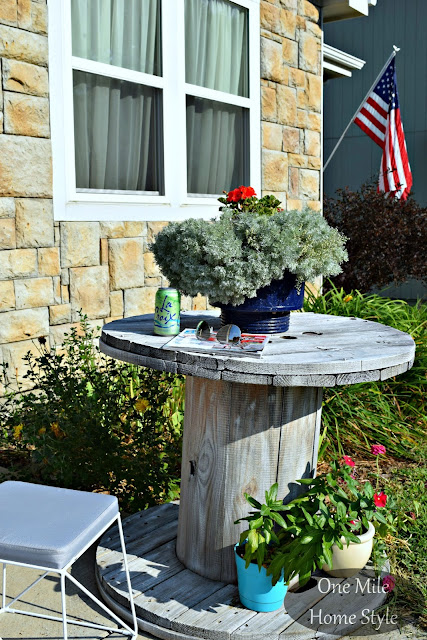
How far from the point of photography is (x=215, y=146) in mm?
5789

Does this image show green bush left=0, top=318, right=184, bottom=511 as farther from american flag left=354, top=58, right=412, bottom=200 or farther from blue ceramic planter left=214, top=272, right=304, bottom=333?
american flag left=354, top=58, right=412, bottom=200

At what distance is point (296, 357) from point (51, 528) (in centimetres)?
92

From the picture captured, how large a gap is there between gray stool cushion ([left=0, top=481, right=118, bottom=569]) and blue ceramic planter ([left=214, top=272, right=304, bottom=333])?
847 millimetres

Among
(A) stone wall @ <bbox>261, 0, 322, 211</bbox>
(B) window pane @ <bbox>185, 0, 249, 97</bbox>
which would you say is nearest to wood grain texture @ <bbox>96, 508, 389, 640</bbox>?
(B) window pane @ <bbox>185, 0, 249, 97</bbox>

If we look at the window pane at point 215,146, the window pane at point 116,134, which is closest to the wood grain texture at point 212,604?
the window pane at point 116,134

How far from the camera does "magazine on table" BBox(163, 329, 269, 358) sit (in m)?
2.32

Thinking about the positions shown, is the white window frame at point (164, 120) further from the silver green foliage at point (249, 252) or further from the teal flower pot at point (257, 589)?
the teal flower pot at point (257, 589)

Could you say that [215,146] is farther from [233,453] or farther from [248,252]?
[233,453]

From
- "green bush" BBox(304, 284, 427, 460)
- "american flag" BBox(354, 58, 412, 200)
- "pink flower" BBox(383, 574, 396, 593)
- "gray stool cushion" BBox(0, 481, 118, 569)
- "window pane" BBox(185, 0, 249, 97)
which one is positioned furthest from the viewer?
"american flag" BBox(354, 58, 412, 200)

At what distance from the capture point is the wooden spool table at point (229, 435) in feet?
7.50

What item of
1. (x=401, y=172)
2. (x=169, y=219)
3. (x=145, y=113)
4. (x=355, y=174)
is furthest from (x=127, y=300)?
(x=355, y=174)

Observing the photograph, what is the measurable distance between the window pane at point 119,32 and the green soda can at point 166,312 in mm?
2616

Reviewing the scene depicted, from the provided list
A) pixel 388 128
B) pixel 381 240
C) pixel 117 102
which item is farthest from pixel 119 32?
pixel 388 128

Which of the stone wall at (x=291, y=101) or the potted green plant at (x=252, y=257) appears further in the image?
the stone wall at (x=291, y=101)
